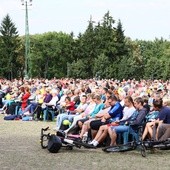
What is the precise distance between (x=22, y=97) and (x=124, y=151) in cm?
1065

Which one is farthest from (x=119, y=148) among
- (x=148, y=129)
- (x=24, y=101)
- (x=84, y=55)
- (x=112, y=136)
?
(x=84, y=55)

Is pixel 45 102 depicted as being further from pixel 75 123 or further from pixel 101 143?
pixel 101 143

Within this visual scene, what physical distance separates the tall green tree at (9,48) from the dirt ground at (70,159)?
67.6 meters

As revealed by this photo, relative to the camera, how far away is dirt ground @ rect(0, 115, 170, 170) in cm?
917

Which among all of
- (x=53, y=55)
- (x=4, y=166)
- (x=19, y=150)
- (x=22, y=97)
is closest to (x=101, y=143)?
(x=19, y=150)

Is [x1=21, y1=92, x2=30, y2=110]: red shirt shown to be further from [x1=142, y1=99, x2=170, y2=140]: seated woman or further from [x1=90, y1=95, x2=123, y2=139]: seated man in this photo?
[x1=142, y1=99, x2=170, y2=140]: seated woman

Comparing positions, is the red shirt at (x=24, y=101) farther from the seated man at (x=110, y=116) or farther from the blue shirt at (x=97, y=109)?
the seated man at (x=110, y=116)

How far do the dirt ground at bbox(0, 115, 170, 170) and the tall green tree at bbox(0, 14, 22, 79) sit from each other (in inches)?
2661

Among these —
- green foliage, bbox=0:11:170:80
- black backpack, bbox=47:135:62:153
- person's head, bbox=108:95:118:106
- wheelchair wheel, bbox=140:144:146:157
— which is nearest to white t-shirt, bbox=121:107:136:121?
person's head, bbox=108:95:118:106

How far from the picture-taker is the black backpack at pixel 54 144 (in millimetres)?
10766

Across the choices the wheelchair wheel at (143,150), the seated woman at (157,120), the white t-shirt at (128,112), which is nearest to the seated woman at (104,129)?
the white t-shirt at (128,112)

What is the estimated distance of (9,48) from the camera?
7894 centimetres

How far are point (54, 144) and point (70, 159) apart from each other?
0.86 metres

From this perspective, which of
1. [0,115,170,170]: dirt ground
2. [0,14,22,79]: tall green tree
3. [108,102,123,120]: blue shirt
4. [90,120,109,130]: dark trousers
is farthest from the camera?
[0,14,22,79]: tall green tree
